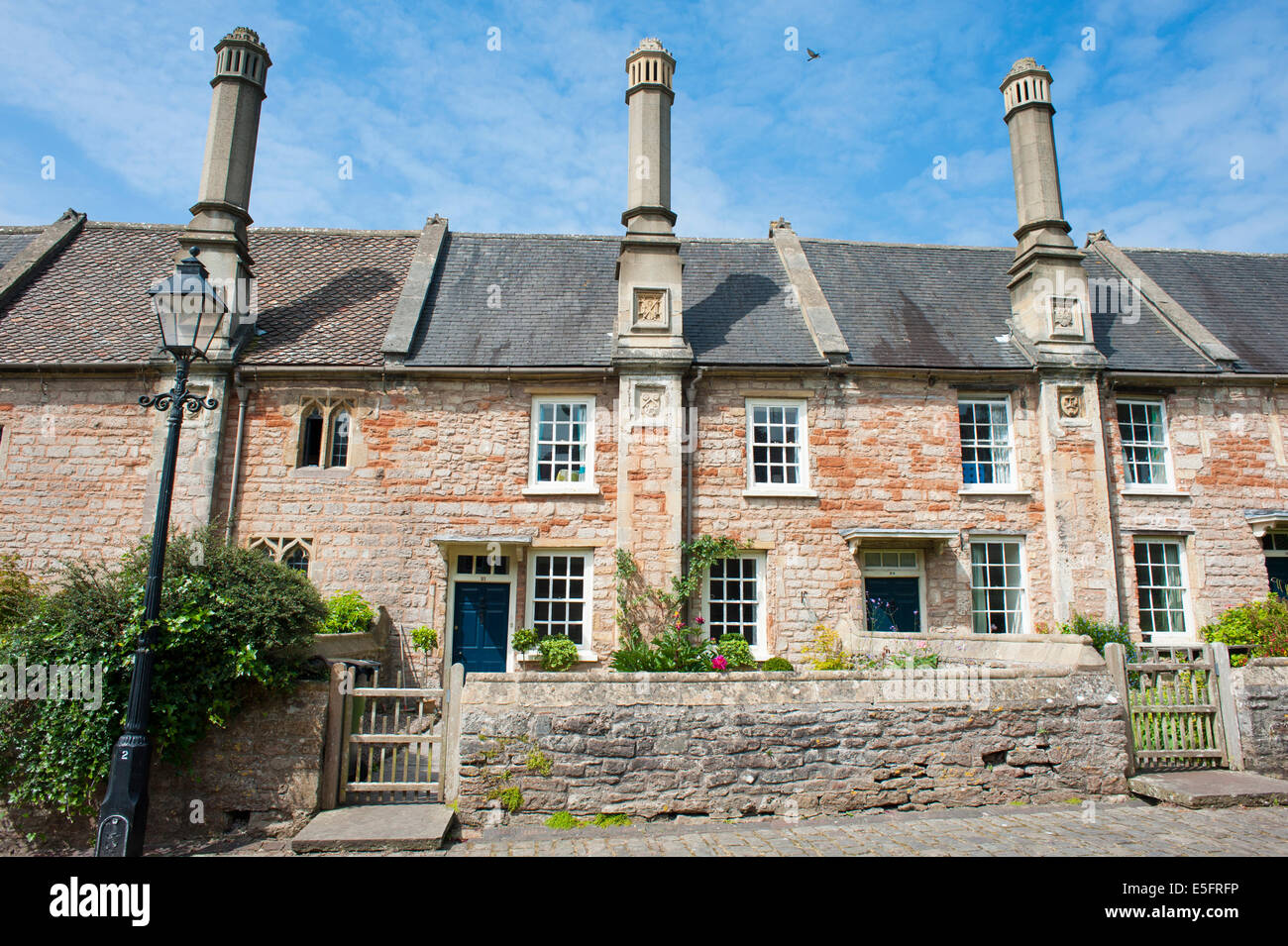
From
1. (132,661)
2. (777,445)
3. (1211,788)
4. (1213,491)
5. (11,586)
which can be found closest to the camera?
(132,661)

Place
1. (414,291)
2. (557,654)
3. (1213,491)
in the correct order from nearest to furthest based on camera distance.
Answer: (557,654) < (1213,491) < (414,291)

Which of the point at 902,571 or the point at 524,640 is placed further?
the point at 902,571

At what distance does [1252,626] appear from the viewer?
43.2 ft

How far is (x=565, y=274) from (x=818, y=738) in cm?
1228

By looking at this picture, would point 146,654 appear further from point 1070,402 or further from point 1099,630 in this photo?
point 1070,402

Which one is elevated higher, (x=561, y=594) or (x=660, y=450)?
(x=660, y=450)

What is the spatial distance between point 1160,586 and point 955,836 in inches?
391

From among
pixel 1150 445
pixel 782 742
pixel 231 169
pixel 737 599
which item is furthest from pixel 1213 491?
pixel 231 169

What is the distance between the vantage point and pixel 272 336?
14891mm

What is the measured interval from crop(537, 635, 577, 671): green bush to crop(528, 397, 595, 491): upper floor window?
110 inches

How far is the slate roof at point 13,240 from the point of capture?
17828 mm

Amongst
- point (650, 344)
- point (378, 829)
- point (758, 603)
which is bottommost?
point (378, 829)

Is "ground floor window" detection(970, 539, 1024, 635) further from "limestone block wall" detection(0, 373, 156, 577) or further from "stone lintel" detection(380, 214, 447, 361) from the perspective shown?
"limestone block wall" detection(0, 373, 156, 577)

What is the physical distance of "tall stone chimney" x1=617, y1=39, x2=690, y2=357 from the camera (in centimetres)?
1412
